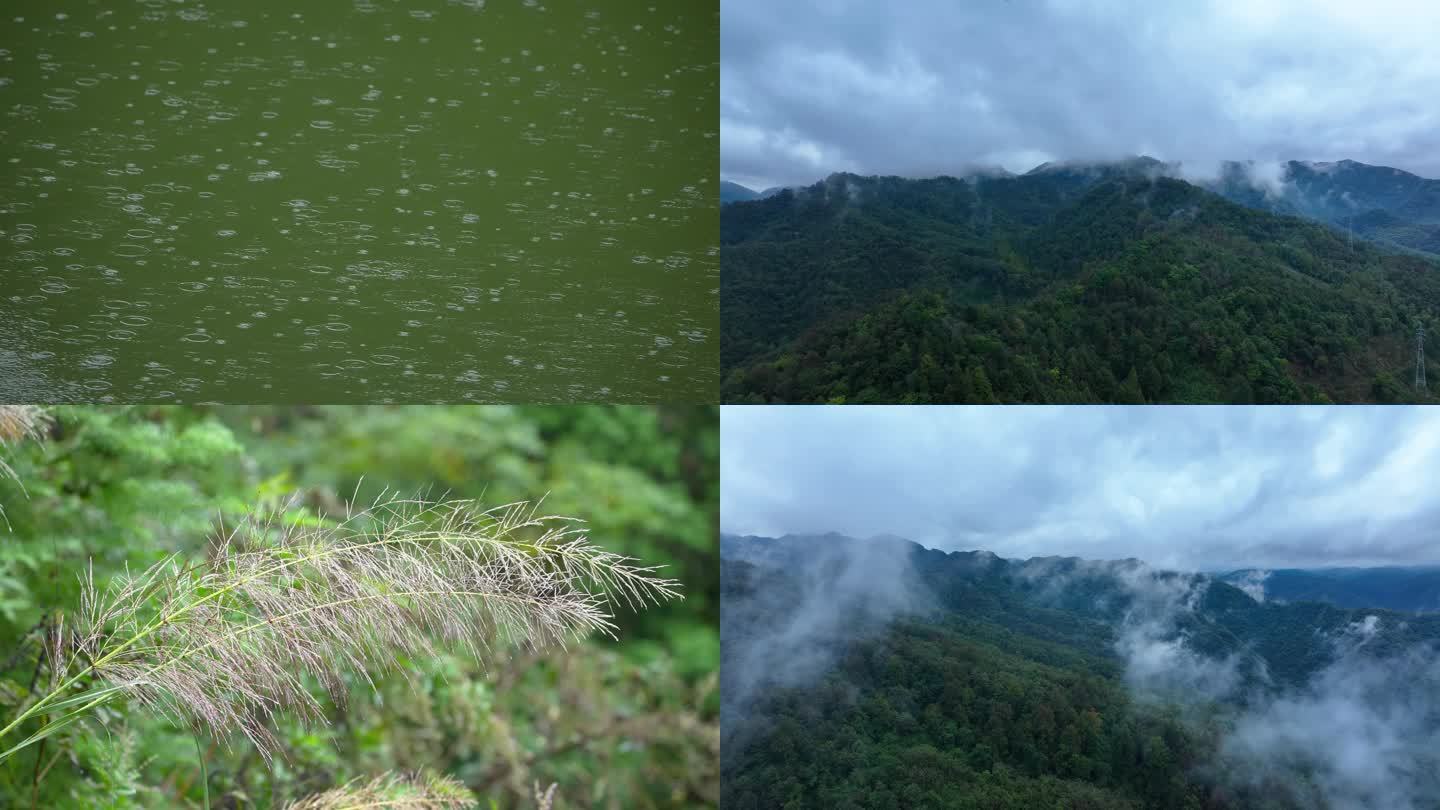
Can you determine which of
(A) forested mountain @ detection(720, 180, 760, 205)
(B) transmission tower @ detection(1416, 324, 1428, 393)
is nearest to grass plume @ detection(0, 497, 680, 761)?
(A) forested mountain @ detection(720, 180, 760, 205)

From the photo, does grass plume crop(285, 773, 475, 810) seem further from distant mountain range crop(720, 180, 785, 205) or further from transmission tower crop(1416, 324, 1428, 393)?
transmission tower crop(1416, 324, 1428, 393)

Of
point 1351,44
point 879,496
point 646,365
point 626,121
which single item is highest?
point 1351,44

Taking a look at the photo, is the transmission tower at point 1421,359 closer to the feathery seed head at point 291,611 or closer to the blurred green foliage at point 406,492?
the blurred green foliage at point 406,492

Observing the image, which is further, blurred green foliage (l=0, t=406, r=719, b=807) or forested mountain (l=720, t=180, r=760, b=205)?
forested mountain (l=720, t=180, r=760, b=205)

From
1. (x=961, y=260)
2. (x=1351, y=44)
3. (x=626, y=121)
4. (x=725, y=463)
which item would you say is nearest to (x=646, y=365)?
(x=725, y=463)

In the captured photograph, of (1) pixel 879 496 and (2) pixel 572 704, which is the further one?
(2) pixel 572 704

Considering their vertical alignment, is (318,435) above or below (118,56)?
below

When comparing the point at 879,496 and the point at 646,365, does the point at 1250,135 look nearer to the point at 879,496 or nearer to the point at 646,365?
the point at 879,496
